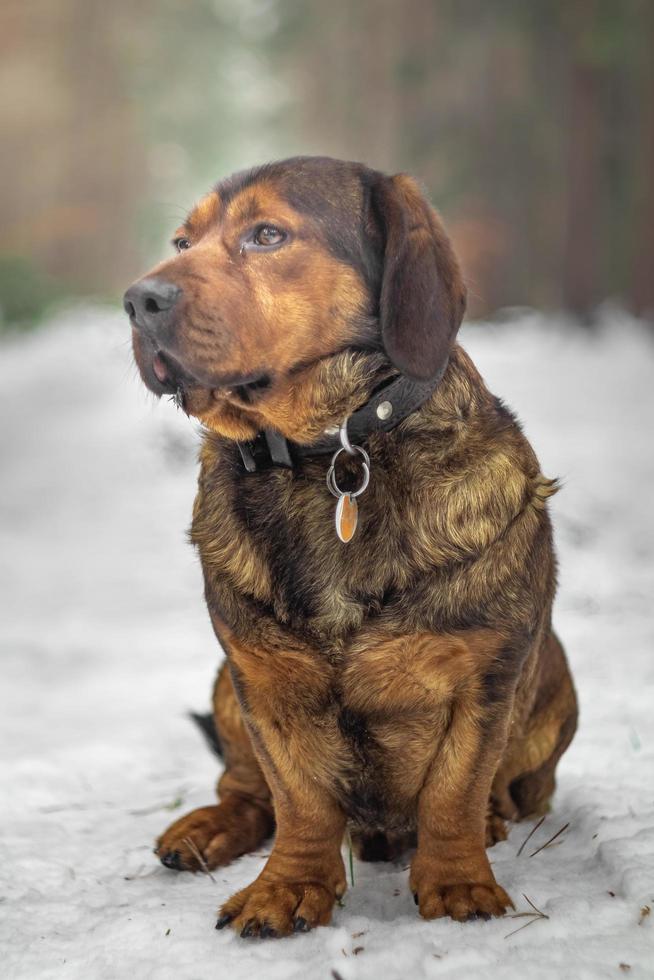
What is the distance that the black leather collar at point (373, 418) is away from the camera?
2734 millimetres

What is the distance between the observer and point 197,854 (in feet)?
10.5

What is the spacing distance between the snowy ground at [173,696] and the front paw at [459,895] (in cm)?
5

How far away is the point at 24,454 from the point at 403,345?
820cm

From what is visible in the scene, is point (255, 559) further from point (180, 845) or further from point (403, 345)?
point (180, 845)

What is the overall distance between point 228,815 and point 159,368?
1514mm

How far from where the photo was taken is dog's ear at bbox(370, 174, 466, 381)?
8.64 feet

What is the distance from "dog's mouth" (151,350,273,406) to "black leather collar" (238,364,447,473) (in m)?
0.15

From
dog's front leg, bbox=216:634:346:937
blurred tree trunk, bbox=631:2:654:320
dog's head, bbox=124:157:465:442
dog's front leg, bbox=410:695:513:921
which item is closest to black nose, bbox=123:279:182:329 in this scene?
dog's head, bbox=124:157:465:442

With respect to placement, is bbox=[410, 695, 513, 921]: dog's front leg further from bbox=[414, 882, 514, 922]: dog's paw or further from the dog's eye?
the dog's eye

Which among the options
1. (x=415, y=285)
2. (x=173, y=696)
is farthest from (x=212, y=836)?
(x=173, y=696)

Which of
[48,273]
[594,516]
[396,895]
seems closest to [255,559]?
[396,895]

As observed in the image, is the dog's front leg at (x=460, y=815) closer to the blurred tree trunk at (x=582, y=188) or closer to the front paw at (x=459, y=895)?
the front paw at (x=459, y=895)

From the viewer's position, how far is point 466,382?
9.40 ft

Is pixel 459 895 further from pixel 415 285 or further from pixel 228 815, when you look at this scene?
pixel 415 285
